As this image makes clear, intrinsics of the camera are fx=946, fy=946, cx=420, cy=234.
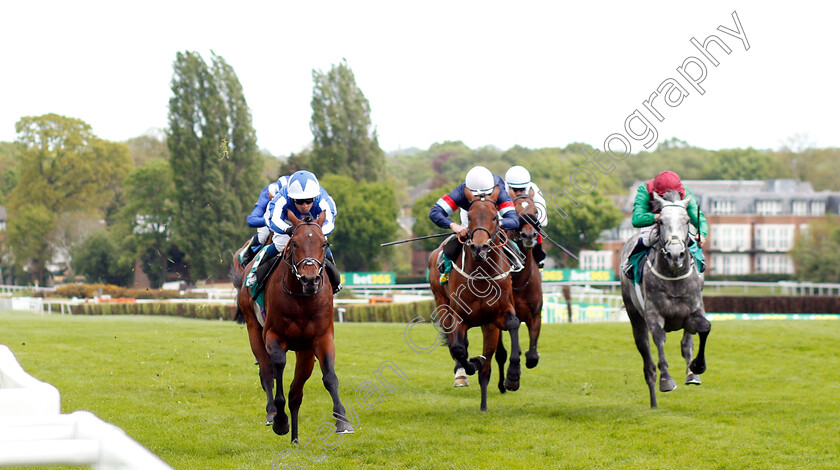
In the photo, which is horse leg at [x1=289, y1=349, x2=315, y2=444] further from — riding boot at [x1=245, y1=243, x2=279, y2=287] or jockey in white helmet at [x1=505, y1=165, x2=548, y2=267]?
jockey in white helmet at [x1=505, y1=165, x2=548, y2=267]

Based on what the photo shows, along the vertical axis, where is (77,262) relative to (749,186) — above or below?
below

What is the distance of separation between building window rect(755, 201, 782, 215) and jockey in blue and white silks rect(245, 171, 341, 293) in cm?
7469

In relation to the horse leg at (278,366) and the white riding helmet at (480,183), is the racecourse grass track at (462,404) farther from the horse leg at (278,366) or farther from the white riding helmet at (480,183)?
the white riding helmet at (480,183)

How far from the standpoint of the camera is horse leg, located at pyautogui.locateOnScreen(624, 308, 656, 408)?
10.6 metres

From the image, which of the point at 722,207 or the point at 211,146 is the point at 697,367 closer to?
the point at 211,146

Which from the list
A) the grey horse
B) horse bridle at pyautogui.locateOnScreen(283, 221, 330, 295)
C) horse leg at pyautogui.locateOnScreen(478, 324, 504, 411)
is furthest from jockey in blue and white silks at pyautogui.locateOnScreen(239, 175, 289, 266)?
the grey horse

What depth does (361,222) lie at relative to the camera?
2207 inches

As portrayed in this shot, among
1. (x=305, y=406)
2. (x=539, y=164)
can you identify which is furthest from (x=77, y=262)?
(x=539, y=164)

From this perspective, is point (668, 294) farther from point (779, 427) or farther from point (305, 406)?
point (305, 406)

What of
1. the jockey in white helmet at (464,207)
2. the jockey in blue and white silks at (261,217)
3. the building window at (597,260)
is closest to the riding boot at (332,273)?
the jockey in blue and white silks at (261,217)

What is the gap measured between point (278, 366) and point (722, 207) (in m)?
73.9

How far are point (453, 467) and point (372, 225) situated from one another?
4958cm

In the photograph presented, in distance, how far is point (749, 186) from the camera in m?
84.3

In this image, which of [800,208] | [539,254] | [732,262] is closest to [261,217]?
[539,254]
